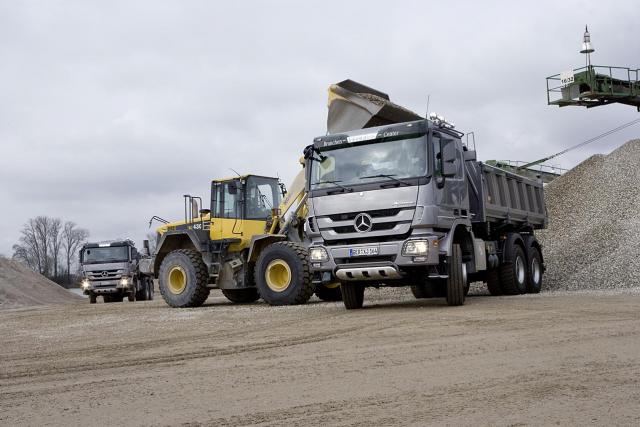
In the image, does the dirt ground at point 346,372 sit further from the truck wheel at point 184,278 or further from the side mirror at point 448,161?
the truck wheel at point 184,278

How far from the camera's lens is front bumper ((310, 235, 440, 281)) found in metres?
11.9

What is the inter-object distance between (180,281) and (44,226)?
257 ft

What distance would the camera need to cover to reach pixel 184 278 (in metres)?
17.5

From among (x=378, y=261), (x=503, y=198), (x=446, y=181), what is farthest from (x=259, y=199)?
(x=446, y=181)

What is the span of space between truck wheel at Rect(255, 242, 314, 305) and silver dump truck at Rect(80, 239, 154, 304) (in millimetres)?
16623

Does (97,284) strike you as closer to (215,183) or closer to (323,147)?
(215,183)

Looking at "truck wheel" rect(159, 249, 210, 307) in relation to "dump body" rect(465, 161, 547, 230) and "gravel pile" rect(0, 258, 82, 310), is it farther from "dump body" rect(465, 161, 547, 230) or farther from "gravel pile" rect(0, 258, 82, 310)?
"gravel pile" rect(0, 258, 82, 310)

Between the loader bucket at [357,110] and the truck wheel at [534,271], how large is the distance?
5493mm

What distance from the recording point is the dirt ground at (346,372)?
200 inches

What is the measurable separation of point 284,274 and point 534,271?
672 centimetres

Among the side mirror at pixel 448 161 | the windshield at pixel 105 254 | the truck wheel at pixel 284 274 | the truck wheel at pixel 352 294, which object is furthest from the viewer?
the windshield at pixel 105 254

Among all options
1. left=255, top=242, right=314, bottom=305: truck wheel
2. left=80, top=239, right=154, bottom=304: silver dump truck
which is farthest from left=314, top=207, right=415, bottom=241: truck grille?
left=80, top=239, right=154, bottom=304: silver dump truck

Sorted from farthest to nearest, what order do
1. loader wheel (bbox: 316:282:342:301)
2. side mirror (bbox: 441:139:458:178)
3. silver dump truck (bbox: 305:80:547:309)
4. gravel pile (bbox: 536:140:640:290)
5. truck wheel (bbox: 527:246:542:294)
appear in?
gravel pile (bbox: 536:140:640:290)
truck wheel (bbox: 527:246:542:294)
loader wheel (bbox: 316:282:342:301)
side mirror (bbox: 441:139:458:178)
silver dump truck (bbox: 305:80:547:309)

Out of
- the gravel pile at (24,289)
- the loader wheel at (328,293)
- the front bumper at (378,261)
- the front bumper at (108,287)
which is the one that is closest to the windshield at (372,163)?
the front bumper at (378,261)
